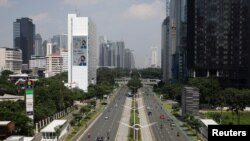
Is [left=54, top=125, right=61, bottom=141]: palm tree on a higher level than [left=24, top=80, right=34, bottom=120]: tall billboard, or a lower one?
lower

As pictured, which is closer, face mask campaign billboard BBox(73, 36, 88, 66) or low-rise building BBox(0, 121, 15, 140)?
low-rise building BBox(0, 121, 15, 140)

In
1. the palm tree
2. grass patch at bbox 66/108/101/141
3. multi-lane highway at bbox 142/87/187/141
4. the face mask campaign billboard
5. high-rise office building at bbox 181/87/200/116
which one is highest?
the face mask campaign billboard

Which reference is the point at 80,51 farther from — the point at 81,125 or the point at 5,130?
the point at 5,130

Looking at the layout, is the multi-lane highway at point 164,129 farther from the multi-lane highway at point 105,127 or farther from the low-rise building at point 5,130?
the low-rise building at point 5,130

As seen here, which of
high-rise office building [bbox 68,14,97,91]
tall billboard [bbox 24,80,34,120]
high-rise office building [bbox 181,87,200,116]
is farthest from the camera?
high-rise office building [bbox 68,14,97,91]

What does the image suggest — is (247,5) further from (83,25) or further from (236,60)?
(83,25)

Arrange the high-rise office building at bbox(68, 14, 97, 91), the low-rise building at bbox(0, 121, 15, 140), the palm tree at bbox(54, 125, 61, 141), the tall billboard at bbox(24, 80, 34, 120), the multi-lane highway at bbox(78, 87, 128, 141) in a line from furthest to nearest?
the high-rise office building at bbox(68, 14, 97, 91) → the tall billboard at bbox(24, 80, 34, 120) → the multi-lane highway at bbox(78, 87, 128, 141) → the palm tree at bbox(54, 125, 61, 141) → the low-rise building at bbox(0, 121, 15, 140)

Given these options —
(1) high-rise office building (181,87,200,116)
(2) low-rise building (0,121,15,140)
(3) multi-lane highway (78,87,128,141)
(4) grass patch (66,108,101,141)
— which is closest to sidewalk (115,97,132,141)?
(3) multi-lane highway (78,87,128,141)

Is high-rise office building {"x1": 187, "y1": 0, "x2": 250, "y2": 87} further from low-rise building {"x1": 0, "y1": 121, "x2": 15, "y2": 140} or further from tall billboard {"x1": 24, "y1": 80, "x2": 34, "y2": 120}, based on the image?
low-rise building {"x1": 0, "y1": 121, "x2": 15, "y2": 140}

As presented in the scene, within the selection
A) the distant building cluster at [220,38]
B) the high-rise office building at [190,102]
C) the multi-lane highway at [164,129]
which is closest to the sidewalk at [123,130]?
the multi-lane highway at [164,129]
